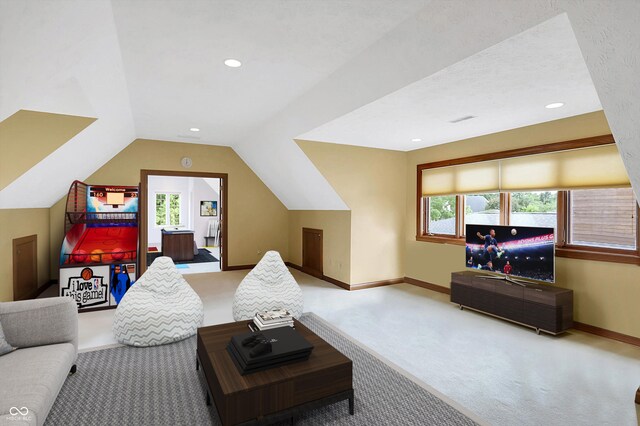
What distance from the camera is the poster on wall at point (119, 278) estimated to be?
15.0 feet

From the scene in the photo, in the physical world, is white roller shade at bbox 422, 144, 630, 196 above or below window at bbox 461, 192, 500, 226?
above

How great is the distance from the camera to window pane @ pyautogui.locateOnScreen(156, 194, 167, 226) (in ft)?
37.5

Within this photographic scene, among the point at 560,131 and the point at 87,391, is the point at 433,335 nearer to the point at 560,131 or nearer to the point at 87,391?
the point at 560,131

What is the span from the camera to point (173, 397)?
2439 millimetres

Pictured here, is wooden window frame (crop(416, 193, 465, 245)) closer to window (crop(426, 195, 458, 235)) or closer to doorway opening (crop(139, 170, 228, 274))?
window (crop(426, 195, 458, 235))

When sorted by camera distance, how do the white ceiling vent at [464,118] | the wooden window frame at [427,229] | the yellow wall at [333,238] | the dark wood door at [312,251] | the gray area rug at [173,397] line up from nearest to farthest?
the gray area rug at [173,397] → the white ceiling vent at [464,118] → the wooden window frame at [427,229] → the yellow wall at [333,238] → the dark wood door at [312,251]

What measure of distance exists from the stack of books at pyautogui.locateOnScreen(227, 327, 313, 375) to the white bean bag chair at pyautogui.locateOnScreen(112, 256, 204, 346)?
1.22 meters

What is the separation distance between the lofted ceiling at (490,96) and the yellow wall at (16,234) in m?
3.71

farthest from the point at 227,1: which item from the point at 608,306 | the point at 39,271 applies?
the point at 39,271

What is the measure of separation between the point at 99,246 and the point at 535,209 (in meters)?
5.78

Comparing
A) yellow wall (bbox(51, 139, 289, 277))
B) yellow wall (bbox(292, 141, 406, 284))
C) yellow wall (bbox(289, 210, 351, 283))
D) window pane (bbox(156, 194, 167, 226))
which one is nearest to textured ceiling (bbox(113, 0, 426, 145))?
yellow wall (bbox(292, 141, 406, 284))

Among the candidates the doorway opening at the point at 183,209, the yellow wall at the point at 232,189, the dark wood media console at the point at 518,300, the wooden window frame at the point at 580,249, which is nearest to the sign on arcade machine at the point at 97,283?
the yellow wall at the point at 232,189

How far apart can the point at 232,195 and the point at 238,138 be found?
1.46m

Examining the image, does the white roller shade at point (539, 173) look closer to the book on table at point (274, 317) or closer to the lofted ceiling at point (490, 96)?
the lofted ceiling at point (490, 96)
